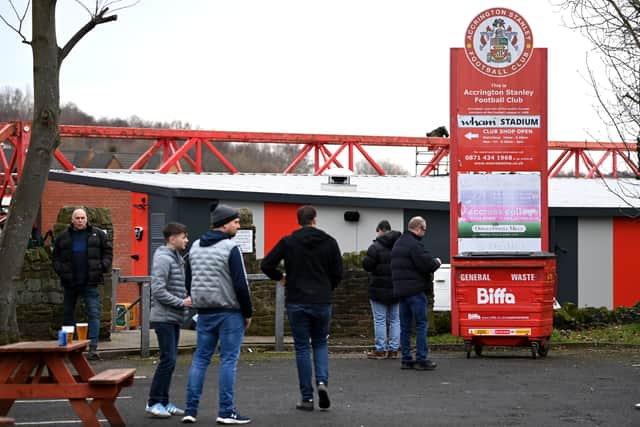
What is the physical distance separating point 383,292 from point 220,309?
19.7 feet

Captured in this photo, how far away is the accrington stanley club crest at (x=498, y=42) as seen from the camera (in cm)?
1784

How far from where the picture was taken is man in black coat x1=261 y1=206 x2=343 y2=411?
10633 mm

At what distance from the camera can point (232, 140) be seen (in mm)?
34500

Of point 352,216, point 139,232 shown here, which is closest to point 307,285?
point 352,216

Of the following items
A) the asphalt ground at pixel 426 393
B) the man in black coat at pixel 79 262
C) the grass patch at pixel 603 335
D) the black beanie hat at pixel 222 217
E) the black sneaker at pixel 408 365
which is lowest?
the asphalt ground at pixel 426 393

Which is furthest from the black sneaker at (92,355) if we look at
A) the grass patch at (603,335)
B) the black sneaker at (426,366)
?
the grass patch at (603,335)

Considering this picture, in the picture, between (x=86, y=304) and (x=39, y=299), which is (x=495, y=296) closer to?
(x=86, y=304)

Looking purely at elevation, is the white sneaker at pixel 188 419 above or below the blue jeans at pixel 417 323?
below

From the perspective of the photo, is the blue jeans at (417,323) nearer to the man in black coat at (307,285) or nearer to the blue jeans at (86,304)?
the man in black coat at (307,285)

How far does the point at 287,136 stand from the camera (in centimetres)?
3519

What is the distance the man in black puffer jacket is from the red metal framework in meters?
17.5

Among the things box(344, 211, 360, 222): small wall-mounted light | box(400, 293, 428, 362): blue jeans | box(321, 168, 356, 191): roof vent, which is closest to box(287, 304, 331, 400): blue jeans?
box(400, 293, 428, 362): blue jeans

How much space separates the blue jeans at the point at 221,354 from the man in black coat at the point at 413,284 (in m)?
4.54

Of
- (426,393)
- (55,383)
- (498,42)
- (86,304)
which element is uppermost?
(498,42)
